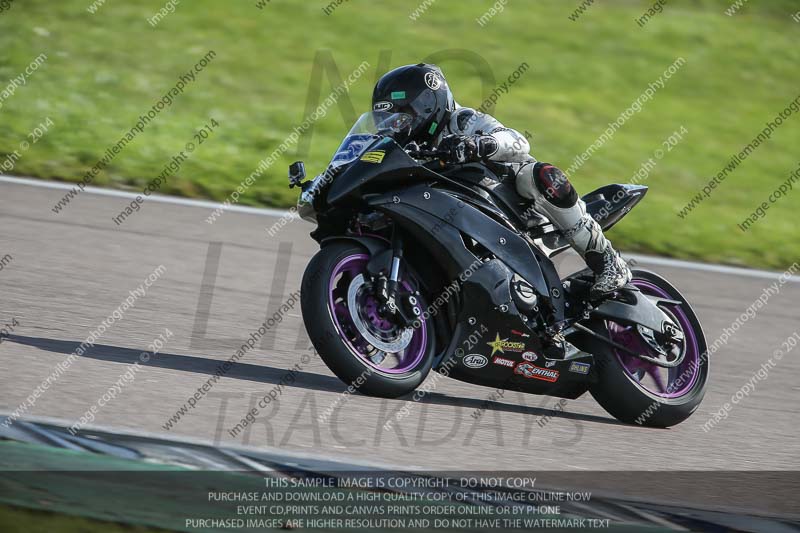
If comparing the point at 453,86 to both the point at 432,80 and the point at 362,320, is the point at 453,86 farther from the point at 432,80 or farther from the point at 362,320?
the point at 362,320

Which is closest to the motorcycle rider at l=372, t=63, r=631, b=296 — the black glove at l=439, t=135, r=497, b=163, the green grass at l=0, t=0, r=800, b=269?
the black glove at l=439, t=135, r=497, b=163

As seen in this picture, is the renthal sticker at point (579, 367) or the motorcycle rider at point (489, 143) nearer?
the motorcycle rider at point (489, 143)

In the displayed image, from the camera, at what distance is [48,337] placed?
20.6 ft

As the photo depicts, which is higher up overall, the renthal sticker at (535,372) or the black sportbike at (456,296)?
the black sportbike at (456,296)

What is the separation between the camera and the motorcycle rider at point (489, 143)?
570 cm

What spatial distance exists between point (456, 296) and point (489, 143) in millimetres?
765

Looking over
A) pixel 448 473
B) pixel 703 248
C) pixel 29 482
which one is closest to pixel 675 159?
pixel 703 248

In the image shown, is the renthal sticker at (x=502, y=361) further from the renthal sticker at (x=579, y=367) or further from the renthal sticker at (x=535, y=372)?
the renthal sticker at (x=579, y=367)

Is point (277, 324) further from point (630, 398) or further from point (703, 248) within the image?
point (703, 248)

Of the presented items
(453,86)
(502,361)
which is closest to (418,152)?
(502,361)

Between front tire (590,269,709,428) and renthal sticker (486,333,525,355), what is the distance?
1.60ft

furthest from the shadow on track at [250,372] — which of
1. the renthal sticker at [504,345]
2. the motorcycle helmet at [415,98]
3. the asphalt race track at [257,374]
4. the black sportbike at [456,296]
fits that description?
the motorcycle helmet at [415,98]

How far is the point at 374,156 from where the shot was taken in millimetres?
5543

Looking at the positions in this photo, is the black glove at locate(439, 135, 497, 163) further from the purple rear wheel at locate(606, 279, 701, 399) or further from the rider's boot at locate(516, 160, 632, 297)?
the purple rear wheel at locate(606, 279, 701, 399)
